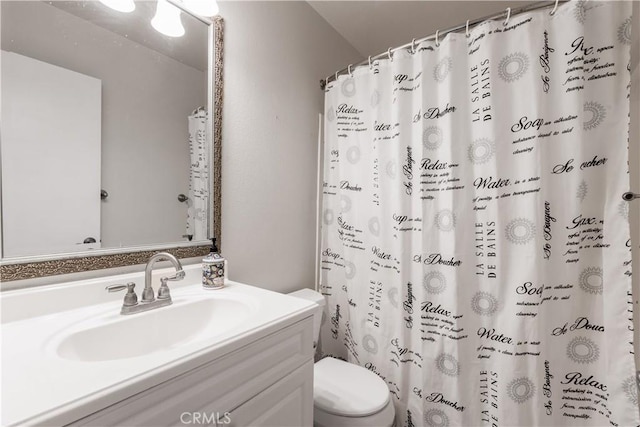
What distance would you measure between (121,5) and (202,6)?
0.26 meters

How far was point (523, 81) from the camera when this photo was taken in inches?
42.5

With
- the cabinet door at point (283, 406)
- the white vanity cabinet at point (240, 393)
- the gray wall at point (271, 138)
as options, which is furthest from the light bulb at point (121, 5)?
the cabinet door at point (283, 406)

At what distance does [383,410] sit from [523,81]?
4.50 ft

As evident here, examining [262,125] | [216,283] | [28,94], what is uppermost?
[262,125]

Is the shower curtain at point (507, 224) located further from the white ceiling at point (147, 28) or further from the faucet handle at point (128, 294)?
the faucet handle at point (128, 294)

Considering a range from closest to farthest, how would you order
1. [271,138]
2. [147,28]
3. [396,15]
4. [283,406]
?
[283,406] → [147,28] → [271,138] → [396,15]

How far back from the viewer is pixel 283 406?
0.81 m

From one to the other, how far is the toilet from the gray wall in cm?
46

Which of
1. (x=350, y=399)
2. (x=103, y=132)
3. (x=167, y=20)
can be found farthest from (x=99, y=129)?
(x=350, y=399)

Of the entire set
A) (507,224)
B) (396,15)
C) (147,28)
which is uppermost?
(396,15)

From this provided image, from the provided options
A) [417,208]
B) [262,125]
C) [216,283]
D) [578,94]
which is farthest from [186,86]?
[578,94]

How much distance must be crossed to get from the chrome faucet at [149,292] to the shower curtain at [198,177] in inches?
10.7

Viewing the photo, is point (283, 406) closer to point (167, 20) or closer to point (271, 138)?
point (271, 138)

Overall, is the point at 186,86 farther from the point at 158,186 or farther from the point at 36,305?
the point at 36,305
